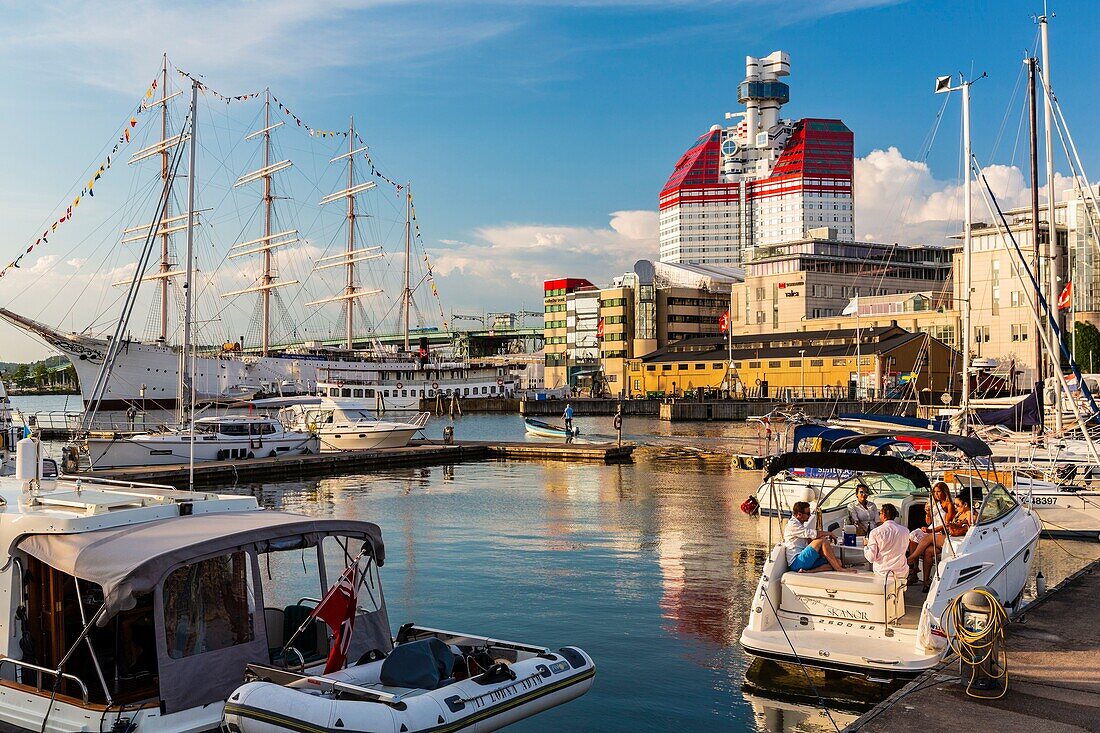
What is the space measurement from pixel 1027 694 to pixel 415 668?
712 cm

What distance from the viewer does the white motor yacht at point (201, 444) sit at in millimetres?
45719

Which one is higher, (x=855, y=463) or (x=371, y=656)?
(x=855, y=463)

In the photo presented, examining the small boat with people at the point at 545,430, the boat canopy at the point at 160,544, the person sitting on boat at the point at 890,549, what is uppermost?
the boat canopy at the point at 160,544

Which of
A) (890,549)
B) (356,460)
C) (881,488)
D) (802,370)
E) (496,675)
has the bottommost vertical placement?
(356,460)

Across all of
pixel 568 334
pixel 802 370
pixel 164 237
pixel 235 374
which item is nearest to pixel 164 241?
pixel 164 237

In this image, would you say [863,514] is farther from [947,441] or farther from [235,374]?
[235,374]

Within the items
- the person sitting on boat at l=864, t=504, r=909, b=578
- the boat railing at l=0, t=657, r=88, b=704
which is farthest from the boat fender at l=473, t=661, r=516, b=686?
the person sitting on boat at l=864, t=504, r=909, b=578

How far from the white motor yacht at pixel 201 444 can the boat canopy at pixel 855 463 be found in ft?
122

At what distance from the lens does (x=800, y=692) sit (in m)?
13.8

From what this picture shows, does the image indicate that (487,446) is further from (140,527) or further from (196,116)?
(140,527)

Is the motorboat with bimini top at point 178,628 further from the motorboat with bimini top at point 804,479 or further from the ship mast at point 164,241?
the ship mast at point 164,241

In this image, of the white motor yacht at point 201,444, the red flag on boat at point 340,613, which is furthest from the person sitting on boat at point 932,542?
the white motor yacht at point 201,444

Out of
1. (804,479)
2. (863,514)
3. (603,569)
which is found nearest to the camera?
(863,514)

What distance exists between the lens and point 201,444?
47.6 meters
